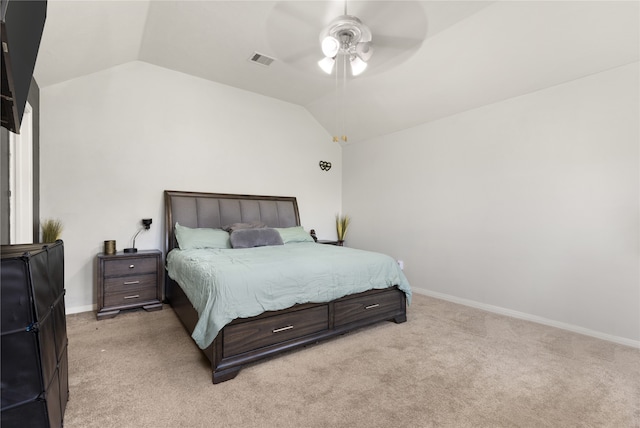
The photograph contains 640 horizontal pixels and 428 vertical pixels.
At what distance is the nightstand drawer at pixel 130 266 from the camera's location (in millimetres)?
3050

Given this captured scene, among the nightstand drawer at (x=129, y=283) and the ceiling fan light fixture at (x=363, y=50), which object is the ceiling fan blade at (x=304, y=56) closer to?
the ceiling fan light fixture at (x=363, y=50)

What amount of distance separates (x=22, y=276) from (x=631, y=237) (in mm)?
4182

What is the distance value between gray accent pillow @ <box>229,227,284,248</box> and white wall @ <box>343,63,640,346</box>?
200cm

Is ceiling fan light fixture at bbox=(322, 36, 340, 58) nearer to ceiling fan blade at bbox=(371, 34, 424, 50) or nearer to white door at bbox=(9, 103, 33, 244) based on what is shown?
ceiling fan blade at bbox=(371, 34, 424, 50)

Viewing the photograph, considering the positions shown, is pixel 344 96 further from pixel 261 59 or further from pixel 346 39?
pixel 346 39

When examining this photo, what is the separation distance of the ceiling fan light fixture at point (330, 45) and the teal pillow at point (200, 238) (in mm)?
2340

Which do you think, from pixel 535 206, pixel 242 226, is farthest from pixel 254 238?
pixel 535 206

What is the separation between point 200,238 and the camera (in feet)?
11.0

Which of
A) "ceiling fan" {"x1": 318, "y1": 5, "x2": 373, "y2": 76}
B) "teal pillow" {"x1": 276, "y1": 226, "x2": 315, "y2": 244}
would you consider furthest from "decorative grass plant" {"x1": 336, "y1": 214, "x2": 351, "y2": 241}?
"ceiling fan" {"x1": 318, "y1": 5, "x2": 373, "y2": 76}

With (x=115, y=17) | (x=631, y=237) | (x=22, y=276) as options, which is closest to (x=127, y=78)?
(x=115, y=17)

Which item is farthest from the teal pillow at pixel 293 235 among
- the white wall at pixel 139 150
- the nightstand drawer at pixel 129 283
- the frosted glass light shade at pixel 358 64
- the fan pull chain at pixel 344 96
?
the frosted glass light shade at pixel 358 64

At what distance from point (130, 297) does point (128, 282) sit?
170 millimetres

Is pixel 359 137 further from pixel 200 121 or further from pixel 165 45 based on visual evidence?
pixel 165 45

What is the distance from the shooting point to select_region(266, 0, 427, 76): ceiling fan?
2.31m
